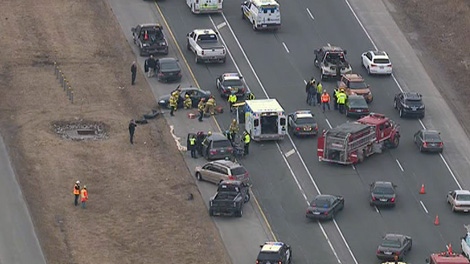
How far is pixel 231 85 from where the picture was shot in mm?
108000

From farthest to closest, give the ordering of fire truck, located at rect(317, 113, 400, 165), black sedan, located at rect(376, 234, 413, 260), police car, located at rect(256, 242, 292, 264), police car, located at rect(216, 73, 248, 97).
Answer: police car, located at rect(216, 73, 248, 97) → fire truck, located at rect(317, 113, 400, 165) → black sedan, located at rect(376, 234, 413, 260) → police car, located at rect(256, 242, 292, 264)

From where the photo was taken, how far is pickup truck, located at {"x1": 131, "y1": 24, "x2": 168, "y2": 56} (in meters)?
116

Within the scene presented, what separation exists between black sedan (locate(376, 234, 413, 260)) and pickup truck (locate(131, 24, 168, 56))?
113ft

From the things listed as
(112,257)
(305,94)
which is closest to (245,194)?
(112,257)

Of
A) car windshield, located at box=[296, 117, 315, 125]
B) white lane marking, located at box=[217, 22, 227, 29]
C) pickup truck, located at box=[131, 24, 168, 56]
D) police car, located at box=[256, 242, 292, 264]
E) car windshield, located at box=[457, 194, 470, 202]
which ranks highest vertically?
police car, located at box=[256, 242, 292, 264]

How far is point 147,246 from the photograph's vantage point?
3398 inches

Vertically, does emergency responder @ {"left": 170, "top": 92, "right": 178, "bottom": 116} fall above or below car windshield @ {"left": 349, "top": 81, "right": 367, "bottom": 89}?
below

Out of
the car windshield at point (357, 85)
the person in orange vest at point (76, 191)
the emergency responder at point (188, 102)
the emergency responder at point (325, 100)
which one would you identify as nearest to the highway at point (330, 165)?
the emergency responder at point (325, 100)

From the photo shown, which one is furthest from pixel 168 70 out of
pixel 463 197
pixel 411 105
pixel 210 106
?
pixel 463 197

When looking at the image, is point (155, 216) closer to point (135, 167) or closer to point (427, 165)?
point (135, 167)

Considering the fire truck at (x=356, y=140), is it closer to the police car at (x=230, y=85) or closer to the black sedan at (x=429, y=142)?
the black sedan at (x=429, y=142)

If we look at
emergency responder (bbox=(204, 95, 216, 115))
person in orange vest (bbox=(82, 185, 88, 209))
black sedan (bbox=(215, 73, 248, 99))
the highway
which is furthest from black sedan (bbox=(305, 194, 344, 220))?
black sedan (bbox=(215, 73, 248, 99))

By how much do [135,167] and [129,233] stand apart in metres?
10.4

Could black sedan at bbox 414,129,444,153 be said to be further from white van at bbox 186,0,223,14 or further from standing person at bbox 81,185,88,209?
white van at bbox 186,0,223,14
